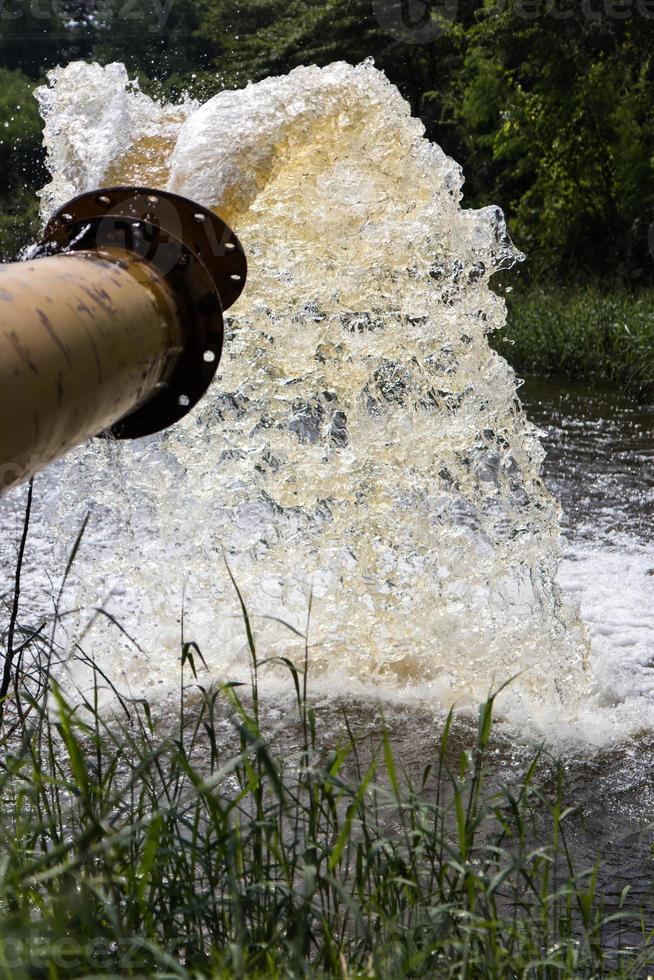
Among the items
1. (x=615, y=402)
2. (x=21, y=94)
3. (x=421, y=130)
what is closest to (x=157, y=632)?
(x=421, y=130)

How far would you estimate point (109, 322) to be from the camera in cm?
187

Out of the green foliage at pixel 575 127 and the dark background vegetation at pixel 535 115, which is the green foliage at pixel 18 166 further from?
the green foliage at pixel 575 127

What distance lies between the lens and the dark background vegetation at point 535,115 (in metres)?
19.2

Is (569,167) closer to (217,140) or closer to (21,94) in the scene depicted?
(217,140)

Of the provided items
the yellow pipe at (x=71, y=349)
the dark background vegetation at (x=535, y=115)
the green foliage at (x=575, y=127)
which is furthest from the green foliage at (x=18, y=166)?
the yellow pipe at (x=71, y=349)

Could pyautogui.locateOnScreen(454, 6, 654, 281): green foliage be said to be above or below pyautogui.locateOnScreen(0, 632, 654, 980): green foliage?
above

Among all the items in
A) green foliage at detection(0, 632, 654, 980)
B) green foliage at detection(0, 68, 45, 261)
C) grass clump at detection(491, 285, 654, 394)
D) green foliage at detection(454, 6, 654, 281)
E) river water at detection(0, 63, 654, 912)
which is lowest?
green foliage at detection(0, 632, 654, 980)

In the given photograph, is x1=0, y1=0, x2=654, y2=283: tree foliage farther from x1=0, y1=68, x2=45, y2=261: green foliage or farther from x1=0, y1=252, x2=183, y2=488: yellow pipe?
x1=0, y1=252, x2=183, y2=488: yellow pipe

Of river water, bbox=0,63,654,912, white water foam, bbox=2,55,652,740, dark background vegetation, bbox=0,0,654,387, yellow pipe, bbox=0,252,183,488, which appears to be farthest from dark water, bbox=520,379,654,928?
yellow pipe, bbox=0,252,183,488

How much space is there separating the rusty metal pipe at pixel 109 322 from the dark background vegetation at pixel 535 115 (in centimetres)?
996

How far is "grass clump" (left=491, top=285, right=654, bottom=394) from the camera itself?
1216 centimetres

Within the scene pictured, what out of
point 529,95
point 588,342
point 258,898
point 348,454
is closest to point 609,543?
point 348,454

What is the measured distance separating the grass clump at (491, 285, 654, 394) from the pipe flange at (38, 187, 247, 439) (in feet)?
30.3

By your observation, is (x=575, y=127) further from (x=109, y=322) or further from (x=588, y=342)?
(x=109, y=322)
